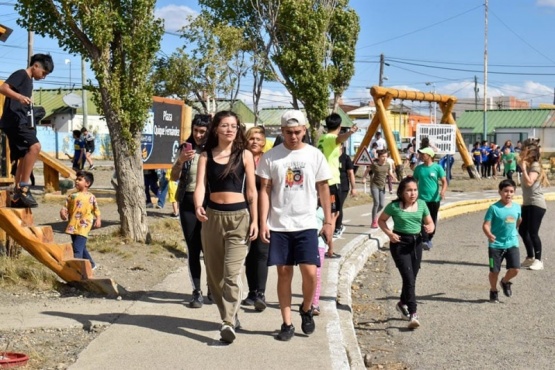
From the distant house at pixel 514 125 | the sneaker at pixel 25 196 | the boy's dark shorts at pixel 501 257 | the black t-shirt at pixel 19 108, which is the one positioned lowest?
the boy's dark shorts at pixel 501 257

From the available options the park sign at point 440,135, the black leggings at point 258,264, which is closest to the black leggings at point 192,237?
the black leggings at point 258,264

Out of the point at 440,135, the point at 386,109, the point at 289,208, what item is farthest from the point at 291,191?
the point at 386,109

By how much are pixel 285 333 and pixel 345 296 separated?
2.28 meters

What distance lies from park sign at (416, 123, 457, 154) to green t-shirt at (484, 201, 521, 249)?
1961 centimetres

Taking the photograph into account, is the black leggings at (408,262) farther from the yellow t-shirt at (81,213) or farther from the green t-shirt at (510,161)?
the green t-shirt at (510,161)

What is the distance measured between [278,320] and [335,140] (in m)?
3.55

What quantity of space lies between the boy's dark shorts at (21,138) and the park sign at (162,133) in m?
5.83

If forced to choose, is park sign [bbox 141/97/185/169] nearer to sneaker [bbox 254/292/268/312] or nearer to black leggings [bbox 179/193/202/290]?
black leggings [bbox 179/193/202/290]

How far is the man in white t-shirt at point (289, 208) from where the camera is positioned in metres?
6.76

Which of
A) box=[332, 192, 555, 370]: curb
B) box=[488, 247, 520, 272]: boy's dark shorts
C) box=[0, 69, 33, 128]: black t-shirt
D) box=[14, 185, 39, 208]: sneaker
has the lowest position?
box=[332, 192, 555, 370]: curb

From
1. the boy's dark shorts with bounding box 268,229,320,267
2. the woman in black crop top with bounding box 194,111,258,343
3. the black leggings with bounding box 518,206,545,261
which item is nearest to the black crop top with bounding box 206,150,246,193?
the woman in black crop top with bounding box 194,111,258,343

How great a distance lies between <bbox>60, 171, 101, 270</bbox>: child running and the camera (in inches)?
378

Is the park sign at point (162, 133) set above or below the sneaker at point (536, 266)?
above

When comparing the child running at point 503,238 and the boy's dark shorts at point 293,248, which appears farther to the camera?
the child running at point 503,238
